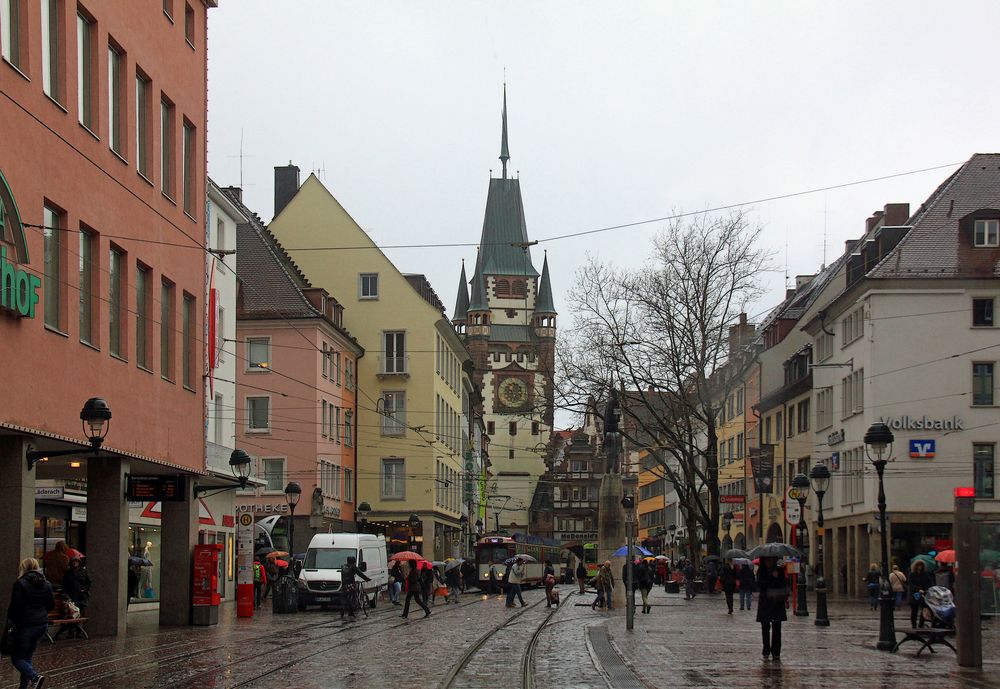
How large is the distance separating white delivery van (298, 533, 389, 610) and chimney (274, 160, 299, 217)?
37591 mm

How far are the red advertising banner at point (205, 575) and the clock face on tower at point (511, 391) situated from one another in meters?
140

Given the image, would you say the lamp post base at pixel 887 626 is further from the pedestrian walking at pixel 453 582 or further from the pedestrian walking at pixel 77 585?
the pedestrian walking at pixel 453 582

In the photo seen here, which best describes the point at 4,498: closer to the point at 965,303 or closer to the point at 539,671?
the point at 539,671

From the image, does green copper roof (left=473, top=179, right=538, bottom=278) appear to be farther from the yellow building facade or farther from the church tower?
the yellow building facade

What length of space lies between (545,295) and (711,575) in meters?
123

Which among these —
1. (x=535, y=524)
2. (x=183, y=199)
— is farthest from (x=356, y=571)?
(x=535, y=524)

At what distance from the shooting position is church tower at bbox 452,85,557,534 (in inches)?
6540

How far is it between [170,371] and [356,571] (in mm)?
8916

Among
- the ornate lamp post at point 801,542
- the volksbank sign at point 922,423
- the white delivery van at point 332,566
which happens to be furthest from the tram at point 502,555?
the ornate lamp post at point 801,542

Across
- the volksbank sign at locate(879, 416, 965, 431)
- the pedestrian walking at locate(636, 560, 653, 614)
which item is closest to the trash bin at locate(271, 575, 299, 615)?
the pedestrian walking at locate(636, 560, 653, 614)

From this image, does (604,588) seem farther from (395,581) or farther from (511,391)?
(511,391)

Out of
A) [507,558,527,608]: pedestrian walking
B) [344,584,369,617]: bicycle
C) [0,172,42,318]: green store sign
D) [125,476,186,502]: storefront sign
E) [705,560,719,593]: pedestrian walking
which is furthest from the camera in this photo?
[705,560,719,593]: pedestrian walking

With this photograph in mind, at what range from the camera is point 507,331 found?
180750mm

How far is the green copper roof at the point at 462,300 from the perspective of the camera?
18425cm
